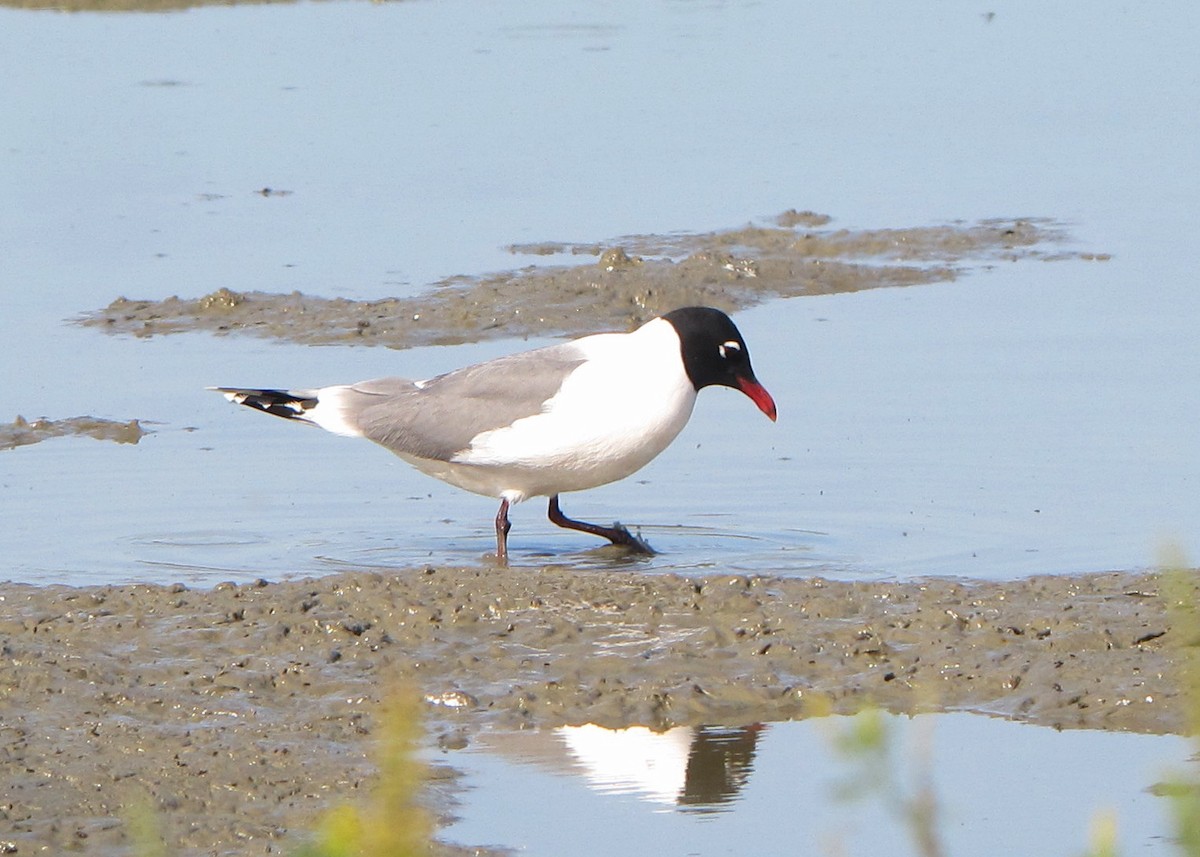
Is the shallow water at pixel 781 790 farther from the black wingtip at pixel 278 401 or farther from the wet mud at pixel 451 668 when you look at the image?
the black wingtip at pixel 278 401

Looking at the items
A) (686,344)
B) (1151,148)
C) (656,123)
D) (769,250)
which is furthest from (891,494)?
(656,123)

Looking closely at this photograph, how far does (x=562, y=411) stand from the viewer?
8195mm

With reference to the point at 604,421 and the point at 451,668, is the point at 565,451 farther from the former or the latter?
the point at 451,668

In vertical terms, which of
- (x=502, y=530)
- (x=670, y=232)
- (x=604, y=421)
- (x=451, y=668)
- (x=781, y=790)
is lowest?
(x=781, y=790)

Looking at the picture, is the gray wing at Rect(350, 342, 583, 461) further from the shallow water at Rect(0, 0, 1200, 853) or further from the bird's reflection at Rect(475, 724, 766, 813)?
the bird's reflection at Rect(475, 724, 766, 813)

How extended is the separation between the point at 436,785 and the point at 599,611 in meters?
1.60

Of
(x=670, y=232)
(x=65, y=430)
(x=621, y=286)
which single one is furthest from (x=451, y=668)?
(x=670, y=232)

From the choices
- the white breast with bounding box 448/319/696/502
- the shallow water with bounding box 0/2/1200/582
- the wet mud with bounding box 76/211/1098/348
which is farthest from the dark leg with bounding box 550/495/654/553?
the wet mud with bounding box 76/211/1098/348

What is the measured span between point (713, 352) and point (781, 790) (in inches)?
120

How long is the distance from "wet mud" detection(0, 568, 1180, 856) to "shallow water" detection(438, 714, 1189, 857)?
0.15 metres

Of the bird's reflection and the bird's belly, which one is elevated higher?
the bird's belly

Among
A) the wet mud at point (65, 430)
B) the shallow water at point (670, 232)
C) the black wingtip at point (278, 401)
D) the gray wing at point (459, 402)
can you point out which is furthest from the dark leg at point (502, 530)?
the wet mud at point (65, 430)

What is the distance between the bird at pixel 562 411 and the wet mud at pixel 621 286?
3149mm

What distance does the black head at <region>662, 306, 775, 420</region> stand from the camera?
8430 millimetres
